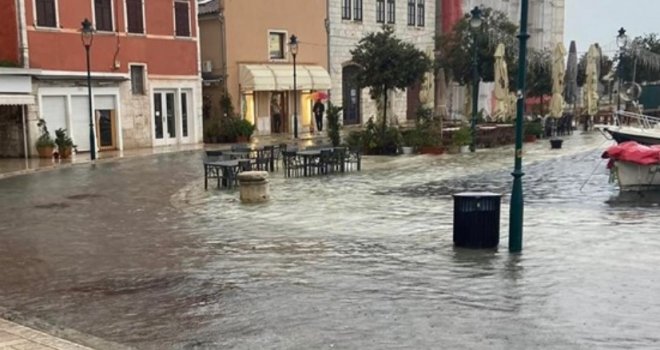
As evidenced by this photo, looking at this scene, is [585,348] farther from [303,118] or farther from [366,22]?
[366,22]

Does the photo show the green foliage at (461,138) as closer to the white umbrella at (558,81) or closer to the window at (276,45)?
the white umbrella at (558,81)

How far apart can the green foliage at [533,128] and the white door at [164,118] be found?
15548mm

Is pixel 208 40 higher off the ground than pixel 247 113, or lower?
higher

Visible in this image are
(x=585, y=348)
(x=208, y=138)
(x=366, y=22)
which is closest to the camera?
(x=585, y=348)

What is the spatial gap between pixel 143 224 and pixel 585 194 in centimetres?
865

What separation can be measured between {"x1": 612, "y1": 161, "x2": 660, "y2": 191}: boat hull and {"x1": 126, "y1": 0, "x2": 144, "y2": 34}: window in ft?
70.5

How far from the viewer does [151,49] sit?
30.9m

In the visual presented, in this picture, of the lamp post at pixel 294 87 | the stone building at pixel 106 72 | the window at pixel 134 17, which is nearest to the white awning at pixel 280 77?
the lamp post at pixel 294 87

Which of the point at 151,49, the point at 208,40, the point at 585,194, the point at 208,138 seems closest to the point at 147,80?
the point at 151,49

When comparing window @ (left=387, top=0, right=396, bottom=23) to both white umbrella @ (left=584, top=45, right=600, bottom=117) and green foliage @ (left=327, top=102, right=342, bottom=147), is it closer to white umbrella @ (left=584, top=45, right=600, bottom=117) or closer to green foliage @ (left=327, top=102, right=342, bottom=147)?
white umbrella @ (left=584, top=45, right=600, bottom=117)

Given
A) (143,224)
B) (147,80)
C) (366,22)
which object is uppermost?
(366,22)

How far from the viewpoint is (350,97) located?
45219 millimetres

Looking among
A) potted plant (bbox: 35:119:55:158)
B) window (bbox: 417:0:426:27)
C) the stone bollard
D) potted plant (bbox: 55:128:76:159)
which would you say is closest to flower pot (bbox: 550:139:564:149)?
the stone bollard

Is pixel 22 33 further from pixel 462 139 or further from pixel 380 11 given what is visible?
pixel 380 11
